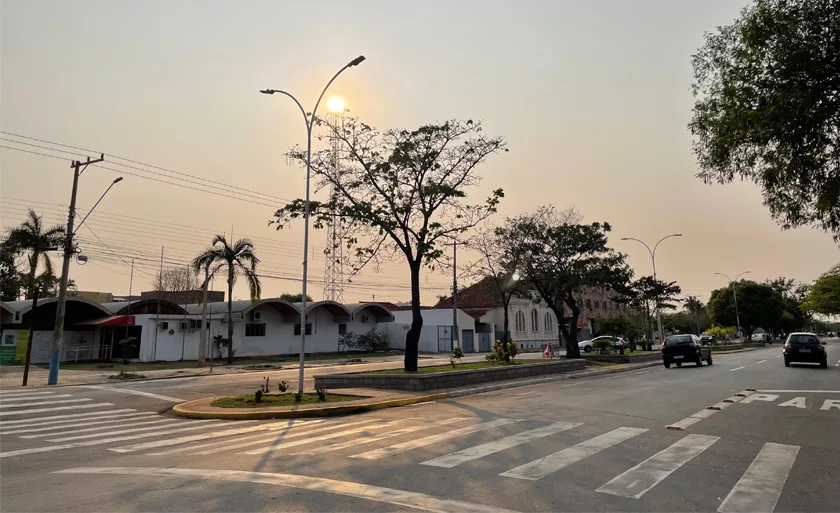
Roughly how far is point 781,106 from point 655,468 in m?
8.36

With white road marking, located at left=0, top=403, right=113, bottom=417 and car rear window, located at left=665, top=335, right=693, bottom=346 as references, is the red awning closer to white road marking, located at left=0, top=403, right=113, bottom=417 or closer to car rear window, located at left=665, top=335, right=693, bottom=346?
white road marking, located at left=0, top=403, right=113, bottom=417

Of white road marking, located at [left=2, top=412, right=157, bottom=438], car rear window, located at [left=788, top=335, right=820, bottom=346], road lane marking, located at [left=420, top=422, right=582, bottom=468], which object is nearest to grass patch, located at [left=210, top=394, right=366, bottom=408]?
white road marking, located at [left=2, top=412, right=157, bottom=438]

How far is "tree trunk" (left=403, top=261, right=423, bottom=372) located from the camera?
20.4 m

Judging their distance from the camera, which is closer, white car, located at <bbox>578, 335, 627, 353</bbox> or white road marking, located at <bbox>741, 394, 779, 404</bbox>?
white road marking, located at <bbox>741, 394, 779, 404</bbox>

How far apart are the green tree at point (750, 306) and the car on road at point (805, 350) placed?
58691 mm

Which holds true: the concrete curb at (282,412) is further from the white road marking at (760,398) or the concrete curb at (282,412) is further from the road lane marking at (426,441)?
the white road marking at (760,398)

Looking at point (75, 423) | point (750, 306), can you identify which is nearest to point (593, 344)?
point (75, 423)

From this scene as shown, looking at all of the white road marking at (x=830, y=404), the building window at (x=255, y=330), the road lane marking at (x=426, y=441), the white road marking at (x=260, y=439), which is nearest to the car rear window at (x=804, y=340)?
the white road marking at (x=830, y=404)

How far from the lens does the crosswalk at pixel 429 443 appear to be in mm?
6699

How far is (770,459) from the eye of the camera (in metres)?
7.69

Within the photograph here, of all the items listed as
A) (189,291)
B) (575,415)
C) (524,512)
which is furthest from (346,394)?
(189,291)

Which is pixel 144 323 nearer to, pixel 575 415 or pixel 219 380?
pixel 219 380

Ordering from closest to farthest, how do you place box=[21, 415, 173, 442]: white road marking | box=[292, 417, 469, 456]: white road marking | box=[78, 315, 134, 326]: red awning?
box=[292, 417, 469, 456]: white road marking
box=[21, 415, 173, 442]: white road marking
box=[78, 315, 134, 326]: red awning

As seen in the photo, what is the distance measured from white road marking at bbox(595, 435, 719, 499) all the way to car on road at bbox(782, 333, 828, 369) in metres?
23.5
